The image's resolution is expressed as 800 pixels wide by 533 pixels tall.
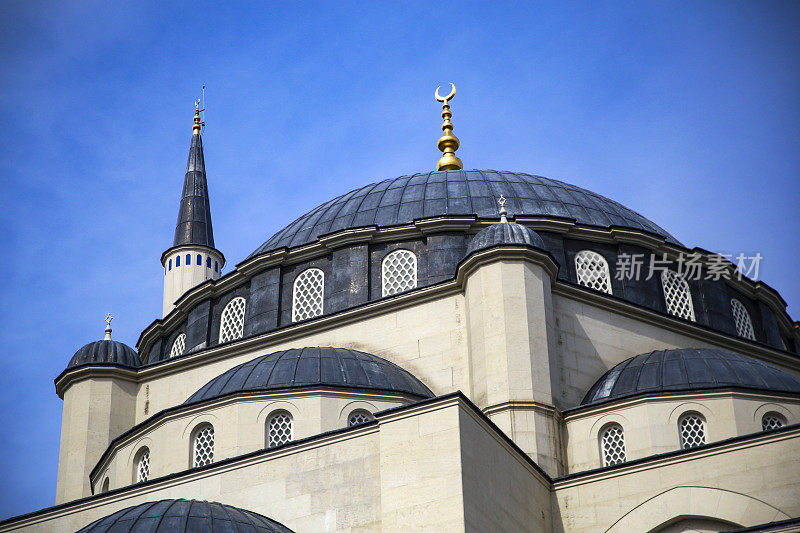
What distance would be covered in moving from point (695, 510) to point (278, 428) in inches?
274

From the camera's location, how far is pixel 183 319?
28953 mm

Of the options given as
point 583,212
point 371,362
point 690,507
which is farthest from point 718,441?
point 583,212

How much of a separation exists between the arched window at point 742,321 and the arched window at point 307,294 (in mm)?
9119

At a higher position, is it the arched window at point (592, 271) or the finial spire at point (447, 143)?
the finial spire at point (447, 143)

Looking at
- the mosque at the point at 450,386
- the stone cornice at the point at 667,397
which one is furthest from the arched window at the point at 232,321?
the stone cornice at the point at 667,397

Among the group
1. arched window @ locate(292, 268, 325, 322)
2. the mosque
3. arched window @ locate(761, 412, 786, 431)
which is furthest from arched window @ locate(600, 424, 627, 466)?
arched window @ locate(292, 268, 325, 322)

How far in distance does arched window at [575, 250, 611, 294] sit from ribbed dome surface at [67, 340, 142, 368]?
9.54m

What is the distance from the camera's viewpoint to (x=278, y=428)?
20891 mm

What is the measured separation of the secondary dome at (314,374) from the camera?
21406 mm

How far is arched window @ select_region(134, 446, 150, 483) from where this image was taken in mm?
22109

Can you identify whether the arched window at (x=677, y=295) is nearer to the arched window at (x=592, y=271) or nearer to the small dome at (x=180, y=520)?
the arched window at (x=592, y=271)

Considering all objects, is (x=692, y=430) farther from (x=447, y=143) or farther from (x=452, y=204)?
(x=447, y=143)

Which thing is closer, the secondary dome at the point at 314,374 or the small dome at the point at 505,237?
the secondary dome at the point at 314,374

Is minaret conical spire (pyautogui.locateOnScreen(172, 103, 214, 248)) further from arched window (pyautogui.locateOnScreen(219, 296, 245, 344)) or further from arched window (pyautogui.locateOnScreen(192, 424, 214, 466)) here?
arched window (pyautogui.locateOnScreen(192, 424, 214, 466))
